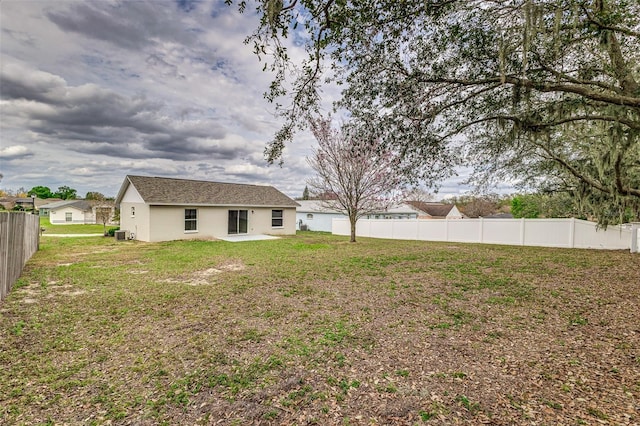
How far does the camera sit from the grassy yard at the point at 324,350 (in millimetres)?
2582

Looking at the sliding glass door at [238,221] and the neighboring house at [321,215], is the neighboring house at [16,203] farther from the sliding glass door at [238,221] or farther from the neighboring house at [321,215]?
the neighboring house at [321,215]

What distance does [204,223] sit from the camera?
58.0 feet

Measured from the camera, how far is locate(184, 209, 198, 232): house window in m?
17.0

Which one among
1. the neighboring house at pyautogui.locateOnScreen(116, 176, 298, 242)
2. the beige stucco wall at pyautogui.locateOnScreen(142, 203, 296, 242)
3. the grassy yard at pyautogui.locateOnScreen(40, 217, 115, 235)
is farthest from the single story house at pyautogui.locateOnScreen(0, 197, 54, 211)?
the beige stucco wall at pyautogui.locateOnScreen(142, 203, 296, 242)

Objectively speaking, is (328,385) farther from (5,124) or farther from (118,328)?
(5,124)

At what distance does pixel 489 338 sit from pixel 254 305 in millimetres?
3745

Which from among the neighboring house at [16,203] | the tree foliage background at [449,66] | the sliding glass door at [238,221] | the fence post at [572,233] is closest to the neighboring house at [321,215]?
the sliding glass door at [238,221]

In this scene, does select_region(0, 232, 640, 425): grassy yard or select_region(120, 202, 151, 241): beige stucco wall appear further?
select_region(120, 202, 151, 241): beige stucco wall

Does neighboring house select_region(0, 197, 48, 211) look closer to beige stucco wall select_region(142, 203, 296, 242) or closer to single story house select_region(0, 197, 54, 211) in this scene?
single story house select_region(0, 197, 54, 211)

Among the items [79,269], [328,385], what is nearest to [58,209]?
[79,269]

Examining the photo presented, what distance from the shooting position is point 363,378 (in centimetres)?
306

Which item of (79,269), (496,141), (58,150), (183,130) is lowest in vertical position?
(79,269)

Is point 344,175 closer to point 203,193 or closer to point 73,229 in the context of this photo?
point 203,193

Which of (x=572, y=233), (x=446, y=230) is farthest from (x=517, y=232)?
(x=446, y=230)
